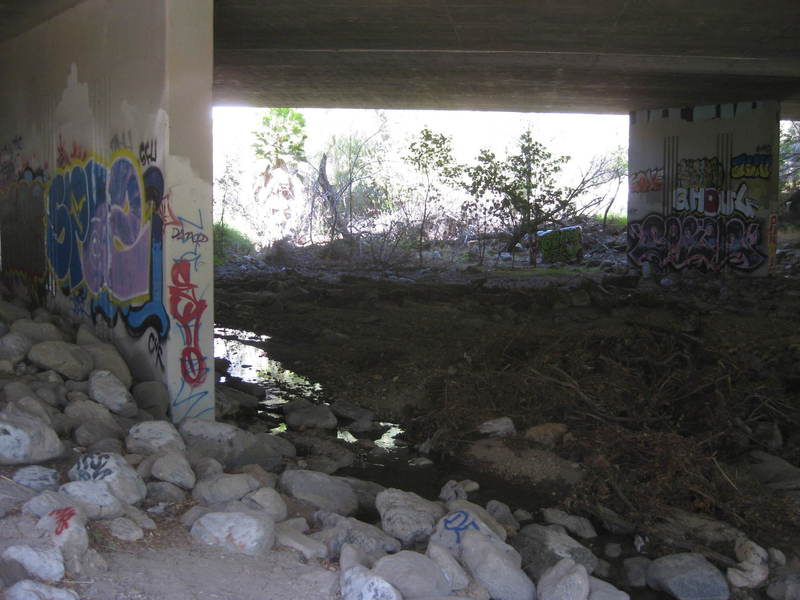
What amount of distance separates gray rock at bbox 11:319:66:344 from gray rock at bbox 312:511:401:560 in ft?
12.0

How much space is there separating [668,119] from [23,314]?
16.8 metres

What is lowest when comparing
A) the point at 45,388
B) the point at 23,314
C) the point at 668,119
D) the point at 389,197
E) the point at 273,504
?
the point at 273,504

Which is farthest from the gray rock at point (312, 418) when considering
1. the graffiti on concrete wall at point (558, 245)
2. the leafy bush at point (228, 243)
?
the graffiti on concrete wall at point (558, 245)

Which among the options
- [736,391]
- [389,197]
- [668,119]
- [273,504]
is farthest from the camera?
[389,197]

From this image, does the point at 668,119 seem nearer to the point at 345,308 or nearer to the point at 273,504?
the point at 345,308

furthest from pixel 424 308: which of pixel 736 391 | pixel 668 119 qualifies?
pixel 668 119

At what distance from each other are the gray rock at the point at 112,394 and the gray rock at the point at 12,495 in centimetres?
170

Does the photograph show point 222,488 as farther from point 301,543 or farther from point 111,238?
point 111,238

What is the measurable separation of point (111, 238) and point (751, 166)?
1632cm

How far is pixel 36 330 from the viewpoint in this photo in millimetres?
6961

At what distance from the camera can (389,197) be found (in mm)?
23219

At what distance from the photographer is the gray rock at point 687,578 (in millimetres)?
4457

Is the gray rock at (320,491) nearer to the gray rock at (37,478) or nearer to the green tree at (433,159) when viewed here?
the gray rock at (37,478)

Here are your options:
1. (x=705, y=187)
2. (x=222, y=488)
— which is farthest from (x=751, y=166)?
(x=222, y=488)
